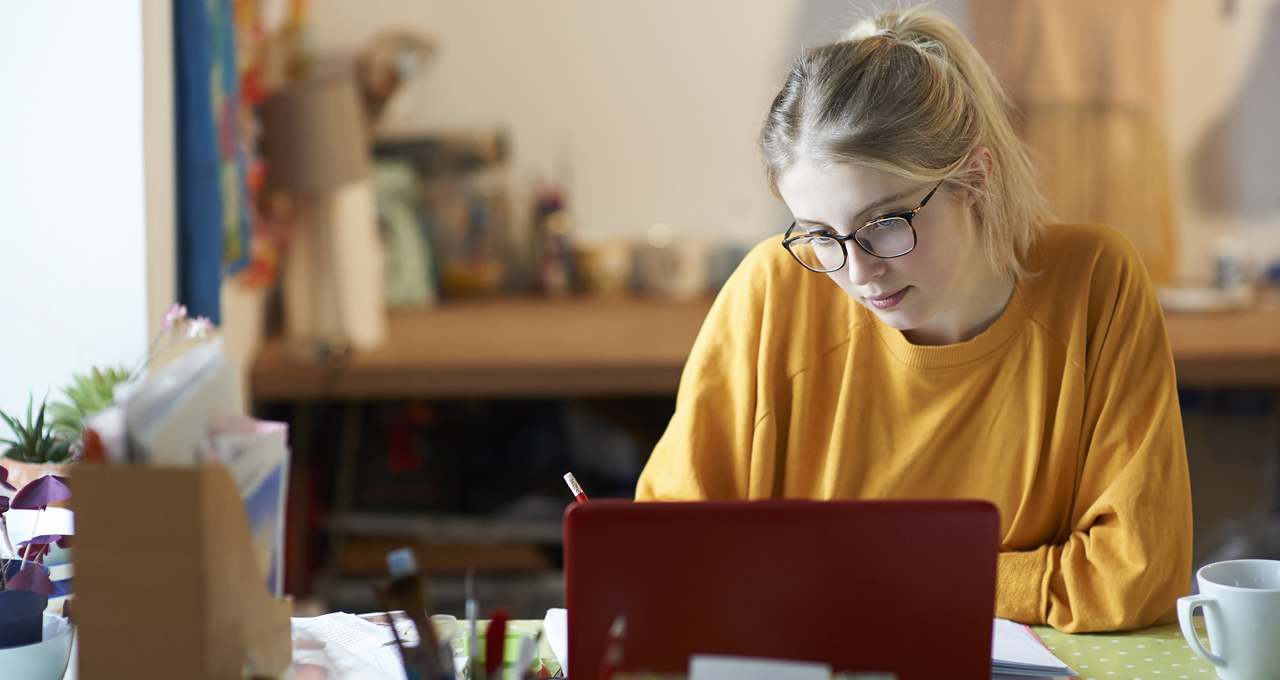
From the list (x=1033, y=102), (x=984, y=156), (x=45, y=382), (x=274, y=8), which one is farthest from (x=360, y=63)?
(x=984, y=156)

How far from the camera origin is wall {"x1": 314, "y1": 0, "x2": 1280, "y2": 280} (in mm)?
2729

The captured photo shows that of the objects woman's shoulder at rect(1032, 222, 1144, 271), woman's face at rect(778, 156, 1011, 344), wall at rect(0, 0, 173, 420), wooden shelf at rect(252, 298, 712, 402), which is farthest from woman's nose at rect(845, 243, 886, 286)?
wooden shelf at rect(252, 298, 712, 402)

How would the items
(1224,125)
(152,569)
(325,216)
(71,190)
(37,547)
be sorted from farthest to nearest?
(1224,125) < (325,216) < (71,190) < (37,547) < (152,569)

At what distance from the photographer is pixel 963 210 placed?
1.00 metres

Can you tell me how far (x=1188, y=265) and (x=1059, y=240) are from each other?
78.9 inches

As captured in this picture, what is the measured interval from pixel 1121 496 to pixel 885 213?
0.34m

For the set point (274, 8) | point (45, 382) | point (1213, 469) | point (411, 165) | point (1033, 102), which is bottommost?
point (1213, 469)

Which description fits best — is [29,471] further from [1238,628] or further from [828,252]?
[1238,628]

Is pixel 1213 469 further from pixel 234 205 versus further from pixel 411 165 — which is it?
pixel 234 205

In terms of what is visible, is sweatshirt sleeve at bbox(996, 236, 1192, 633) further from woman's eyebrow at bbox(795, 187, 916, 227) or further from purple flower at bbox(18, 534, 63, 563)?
purple flower at bbox(18, 534, 63, 563)

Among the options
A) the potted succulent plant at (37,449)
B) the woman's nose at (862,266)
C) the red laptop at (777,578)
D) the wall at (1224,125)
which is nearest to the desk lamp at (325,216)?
the potted succulent plant at (37,449)

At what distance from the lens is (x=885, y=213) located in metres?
0.92

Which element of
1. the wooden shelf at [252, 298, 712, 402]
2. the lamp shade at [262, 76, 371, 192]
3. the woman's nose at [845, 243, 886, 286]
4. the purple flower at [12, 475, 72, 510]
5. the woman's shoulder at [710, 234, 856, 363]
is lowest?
the wooden shelf at [252, 298, 712, 402]

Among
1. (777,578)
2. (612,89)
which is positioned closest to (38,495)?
(777,578)
